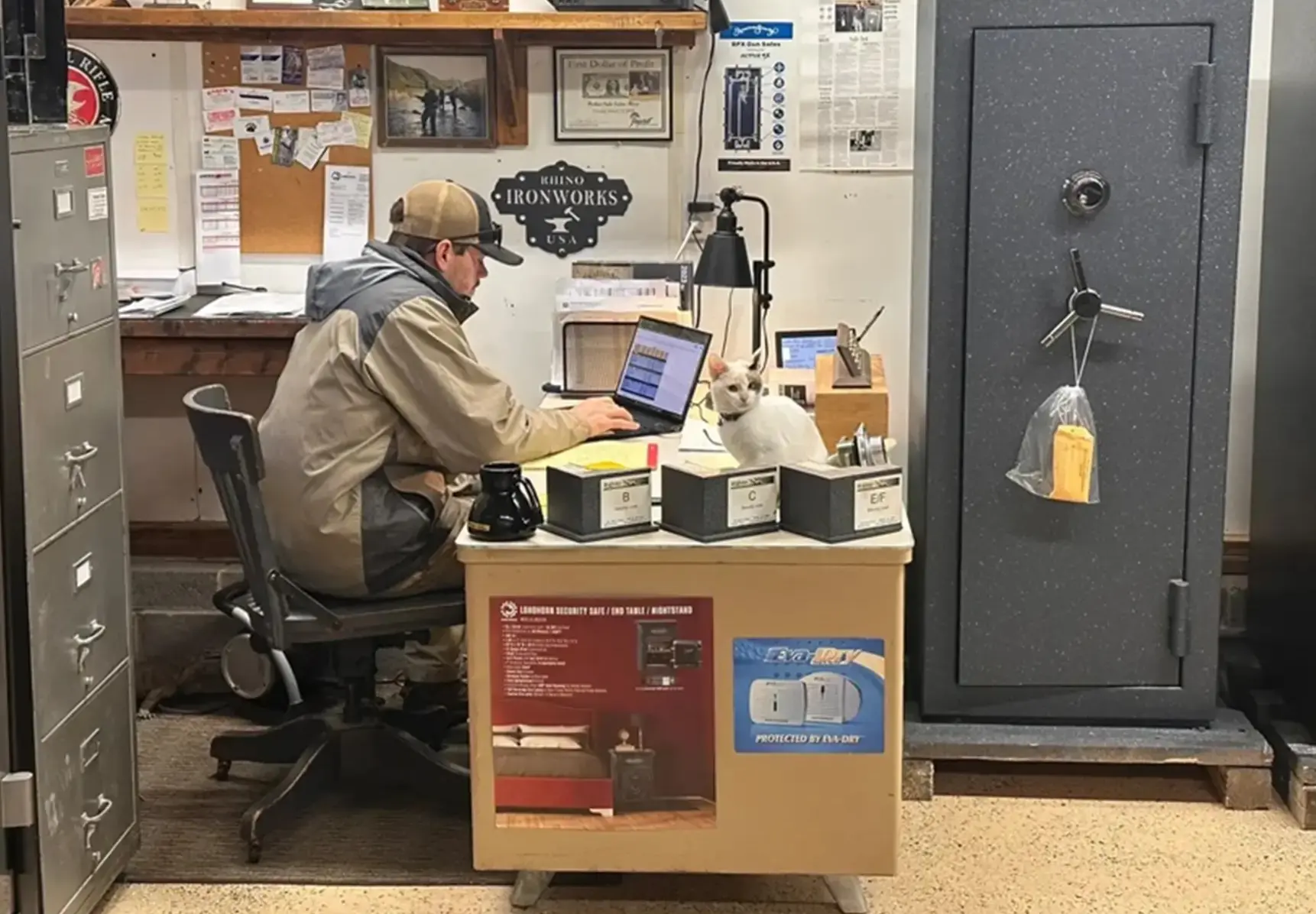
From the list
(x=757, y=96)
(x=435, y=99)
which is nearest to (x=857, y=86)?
(x=757, y=96)

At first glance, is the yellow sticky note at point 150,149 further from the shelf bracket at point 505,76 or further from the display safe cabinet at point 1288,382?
the display safe cabinet at point 1288,382

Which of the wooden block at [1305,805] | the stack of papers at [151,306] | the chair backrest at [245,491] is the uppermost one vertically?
the stack of papers at [151,306]

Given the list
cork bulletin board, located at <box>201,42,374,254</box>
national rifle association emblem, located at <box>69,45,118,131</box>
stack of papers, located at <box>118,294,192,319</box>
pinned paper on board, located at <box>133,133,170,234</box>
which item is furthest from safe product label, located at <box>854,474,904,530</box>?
national rifle association emblem, located at <box>69,45,118,131</box>

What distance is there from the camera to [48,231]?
101 inches

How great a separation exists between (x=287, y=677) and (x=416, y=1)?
1.53 meters

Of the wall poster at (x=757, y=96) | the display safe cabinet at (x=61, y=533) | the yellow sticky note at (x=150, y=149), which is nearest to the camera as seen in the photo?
the display safe cabinet at (x=61, y=533)

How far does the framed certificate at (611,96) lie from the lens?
384 centimetres

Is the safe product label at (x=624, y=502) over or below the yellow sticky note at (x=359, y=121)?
below

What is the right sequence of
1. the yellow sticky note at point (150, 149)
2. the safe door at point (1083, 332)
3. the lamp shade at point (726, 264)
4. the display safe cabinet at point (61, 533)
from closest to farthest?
1. the display safe cabinet at point (61, 533)
2. the safe door at point (1083, 332)
3. the lamp shade at point (726, 264)
4. the yellow sticky note at point (150, 149)

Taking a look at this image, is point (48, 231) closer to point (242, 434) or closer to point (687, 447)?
point (242, 434)

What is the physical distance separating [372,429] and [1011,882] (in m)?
1.42

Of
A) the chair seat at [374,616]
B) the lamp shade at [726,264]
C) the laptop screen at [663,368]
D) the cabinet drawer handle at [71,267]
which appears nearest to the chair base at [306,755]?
the chair seat at [374,616]

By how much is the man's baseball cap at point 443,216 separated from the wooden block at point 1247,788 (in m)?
1.77

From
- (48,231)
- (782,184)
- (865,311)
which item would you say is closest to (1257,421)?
(865,311)
